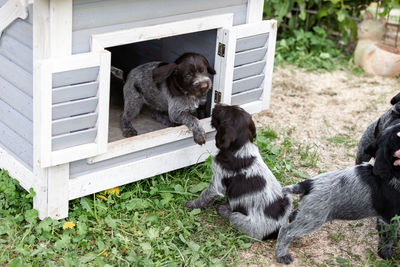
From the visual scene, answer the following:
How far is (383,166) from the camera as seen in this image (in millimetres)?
5125

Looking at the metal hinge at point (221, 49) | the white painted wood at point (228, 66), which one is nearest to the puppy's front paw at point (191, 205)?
the white painted wood at point (228, 66)

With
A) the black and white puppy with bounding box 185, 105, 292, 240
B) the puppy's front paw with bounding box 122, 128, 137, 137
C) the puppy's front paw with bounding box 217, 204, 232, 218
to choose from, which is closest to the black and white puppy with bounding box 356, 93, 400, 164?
the black and white puppy with bounding box 185, 105, 292, 240

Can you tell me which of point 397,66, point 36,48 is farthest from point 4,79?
point 397,66

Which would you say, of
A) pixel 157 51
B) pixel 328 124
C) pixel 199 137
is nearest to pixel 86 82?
pixel 199 137

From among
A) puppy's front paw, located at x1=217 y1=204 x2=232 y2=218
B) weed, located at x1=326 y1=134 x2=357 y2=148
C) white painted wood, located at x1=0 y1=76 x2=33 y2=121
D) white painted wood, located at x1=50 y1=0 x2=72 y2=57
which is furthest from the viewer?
weed, located at x1=326 y1=134 x2=357 y2=148

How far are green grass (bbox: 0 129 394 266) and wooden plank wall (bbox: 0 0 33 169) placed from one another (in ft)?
1.09

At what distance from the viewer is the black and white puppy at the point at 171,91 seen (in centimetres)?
598

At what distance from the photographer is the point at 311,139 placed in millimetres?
7621

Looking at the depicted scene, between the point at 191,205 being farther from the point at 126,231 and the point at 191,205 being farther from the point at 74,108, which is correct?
the point at 74,108

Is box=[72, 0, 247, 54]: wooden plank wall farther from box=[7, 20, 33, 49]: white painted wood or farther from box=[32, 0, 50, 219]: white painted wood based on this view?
box=[7, 20, 33, 49]: white painted wood

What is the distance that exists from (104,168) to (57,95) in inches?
36.3

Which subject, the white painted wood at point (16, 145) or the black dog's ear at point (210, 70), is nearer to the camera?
the white painted wood at point (16, 145)

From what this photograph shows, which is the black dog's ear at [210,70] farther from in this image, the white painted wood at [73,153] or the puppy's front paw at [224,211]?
the white painted wood at [73,153]

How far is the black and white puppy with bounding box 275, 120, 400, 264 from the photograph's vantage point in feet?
16.9
